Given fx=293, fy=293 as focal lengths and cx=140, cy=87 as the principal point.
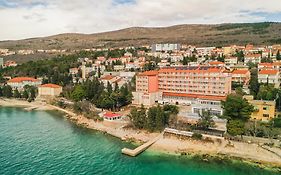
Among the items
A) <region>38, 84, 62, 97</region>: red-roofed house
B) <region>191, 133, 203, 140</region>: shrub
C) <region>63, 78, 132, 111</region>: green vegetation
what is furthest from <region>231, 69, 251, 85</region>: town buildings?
<region>38, 84, 62, 97</region>: red-roofed house

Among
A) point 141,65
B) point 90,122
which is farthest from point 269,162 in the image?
point 141,65

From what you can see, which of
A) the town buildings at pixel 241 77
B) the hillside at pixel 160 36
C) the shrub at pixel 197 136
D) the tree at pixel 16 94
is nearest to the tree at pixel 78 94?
the tree at pixel 16 94

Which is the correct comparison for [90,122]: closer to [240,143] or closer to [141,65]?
[240,143]

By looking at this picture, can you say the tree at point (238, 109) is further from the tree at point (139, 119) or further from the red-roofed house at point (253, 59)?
the red-roofed house at point (253, 59)

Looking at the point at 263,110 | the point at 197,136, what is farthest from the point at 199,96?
the point at 197,136

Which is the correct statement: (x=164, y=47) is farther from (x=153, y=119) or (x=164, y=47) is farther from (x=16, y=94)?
(x=153, y=119)
